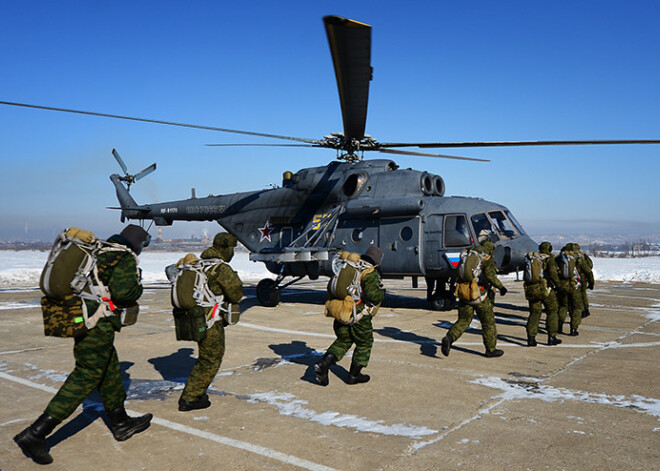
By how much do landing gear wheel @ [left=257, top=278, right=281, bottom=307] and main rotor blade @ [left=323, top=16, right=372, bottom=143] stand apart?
5.28 m

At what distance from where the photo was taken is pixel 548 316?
8.09 meters

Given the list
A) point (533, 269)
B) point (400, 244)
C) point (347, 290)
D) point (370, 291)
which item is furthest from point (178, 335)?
point (400, 244)

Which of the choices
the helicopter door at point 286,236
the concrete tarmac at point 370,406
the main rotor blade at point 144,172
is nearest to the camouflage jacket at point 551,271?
the concrete tarmac at point 370,406

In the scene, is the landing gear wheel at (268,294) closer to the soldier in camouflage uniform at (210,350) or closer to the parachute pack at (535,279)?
the parachute pack at (535,279)

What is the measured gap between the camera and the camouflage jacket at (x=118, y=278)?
12.9ft

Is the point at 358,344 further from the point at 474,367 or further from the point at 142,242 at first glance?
the point at 142,242

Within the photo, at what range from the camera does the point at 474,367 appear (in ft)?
21.0

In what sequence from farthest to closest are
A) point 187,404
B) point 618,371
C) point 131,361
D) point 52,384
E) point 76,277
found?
point 131,361 → point 618,371 → point 52,384 → point 187,404 → point 76,277

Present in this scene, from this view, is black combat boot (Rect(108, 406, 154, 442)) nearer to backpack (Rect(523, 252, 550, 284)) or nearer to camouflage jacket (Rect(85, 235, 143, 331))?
camouflage jacket (Rect(85, 235, 143, 331))

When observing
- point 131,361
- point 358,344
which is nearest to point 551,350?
point 358,344

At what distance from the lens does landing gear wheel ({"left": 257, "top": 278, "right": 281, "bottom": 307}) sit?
12.9 metres

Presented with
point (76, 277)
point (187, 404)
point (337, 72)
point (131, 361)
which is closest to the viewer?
point (76, 277)

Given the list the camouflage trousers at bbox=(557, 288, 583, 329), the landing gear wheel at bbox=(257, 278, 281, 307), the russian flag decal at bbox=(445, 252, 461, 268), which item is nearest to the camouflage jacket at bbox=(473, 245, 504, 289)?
the camouflage trousers at bbox=(557, 288, 583, 329)

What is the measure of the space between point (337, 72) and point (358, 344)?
4.13m
